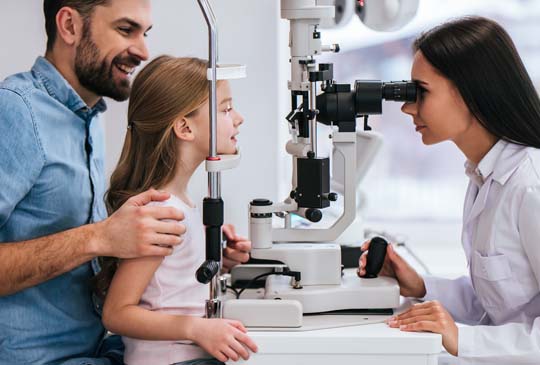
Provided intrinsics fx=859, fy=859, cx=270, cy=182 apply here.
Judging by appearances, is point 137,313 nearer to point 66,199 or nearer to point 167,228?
point 167,228

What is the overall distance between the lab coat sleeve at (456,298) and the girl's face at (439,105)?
0.33 m

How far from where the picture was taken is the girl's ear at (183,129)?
69.2 inches

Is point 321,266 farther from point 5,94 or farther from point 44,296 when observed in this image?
point 5,94

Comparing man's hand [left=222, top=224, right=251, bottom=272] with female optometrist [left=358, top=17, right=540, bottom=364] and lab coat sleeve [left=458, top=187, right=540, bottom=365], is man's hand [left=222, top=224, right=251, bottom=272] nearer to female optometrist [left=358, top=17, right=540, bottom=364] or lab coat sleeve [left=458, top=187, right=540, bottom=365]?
female optometrist [left=358, top=17, right=540, bottom=364]

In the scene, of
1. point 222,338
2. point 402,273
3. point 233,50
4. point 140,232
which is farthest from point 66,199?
point 233,50

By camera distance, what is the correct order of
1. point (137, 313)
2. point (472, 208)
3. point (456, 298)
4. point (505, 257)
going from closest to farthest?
point (137, 313)
point (505, 257)
point (472, 208)
point (456, 298)

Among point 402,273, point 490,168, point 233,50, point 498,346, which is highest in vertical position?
point 233,50

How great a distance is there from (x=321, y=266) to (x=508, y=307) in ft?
1.27

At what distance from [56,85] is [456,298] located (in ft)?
3.20

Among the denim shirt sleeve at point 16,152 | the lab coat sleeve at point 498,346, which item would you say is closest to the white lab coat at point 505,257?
the lab coat sleeve at point 498,346

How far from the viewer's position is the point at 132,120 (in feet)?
5.92

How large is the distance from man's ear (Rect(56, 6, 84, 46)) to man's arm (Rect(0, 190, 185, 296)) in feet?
1.42

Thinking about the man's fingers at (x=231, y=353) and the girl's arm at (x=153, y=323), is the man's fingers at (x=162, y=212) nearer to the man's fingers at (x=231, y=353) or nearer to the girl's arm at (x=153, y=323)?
the girl's arm at (x=153, y=323)

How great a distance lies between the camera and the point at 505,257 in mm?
1674
